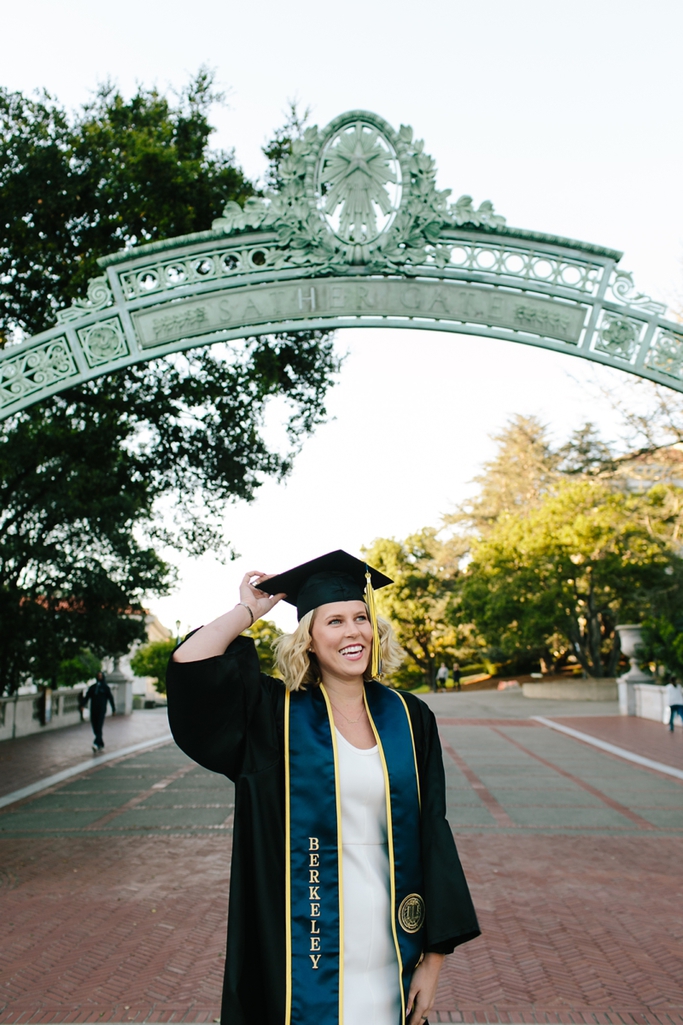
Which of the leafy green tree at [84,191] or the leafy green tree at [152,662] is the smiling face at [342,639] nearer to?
the leafy green tree at [84,191]

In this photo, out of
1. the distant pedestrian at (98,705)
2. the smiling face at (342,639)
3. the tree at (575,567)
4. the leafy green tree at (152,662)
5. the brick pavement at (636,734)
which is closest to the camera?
the smiling face at (342,639)

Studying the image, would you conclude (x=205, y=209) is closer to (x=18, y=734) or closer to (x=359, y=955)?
(x=359, y=955)

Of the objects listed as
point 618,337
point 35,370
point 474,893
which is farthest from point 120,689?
point 618,337

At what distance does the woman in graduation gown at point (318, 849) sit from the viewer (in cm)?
249

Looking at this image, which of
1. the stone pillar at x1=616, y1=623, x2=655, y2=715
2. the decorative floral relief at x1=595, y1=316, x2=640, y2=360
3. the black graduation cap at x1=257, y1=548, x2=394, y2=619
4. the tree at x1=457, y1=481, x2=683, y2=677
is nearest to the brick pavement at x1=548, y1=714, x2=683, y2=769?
the stone pillar at x1=616, y1=623, x2=655, y2=715

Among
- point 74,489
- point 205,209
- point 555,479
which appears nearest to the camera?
point 205,209

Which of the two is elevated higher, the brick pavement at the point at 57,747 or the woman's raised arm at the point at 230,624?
the woman's raised arm at the point at 230,624

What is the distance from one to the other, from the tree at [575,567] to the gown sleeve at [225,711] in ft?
89.6

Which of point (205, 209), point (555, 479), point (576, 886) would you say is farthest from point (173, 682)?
point (555, 479)

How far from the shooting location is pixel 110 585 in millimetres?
18266

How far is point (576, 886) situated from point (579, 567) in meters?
24.8

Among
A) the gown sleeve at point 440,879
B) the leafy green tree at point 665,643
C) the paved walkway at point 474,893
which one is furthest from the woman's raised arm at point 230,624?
the leafy green tree at point 665,643

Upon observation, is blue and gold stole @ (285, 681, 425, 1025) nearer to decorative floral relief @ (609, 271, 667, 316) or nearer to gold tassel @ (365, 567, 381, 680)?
gold tassel @ (365, 567, 381, 680)

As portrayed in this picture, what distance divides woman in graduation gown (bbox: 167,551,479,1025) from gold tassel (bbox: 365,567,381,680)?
0.25 ft
